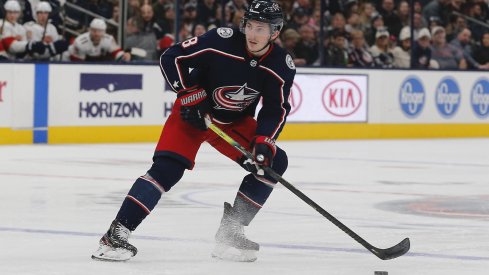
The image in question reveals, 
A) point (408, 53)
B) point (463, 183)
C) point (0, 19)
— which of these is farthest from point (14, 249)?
point (408, 53)

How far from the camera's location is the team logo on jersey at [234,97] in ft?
18.3

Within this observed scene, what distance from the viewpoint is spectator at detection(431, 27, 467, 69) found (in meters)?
17.4

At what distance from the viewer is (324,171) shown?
1104 cm

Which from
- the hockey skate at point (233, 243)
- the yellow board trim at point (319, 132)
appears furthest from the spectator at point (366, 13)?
the hockey skate at point (233, 243)

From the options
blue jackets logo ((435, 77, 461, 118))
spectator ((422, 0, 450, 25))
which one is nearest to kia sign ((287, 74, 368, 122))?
blue jackets logo ((435, 77, 461, 118))

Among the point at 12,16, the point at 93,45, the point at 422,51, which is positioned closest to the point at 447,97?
the point at 422,51

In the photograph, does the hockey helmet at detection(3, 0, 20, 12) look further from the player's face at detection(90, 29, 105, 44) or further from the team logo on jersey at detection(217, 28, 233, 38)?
the team logo on jersey at detection(217, 28, 233, 38)

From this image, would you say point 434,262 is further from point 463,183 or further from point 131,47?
point 131,47

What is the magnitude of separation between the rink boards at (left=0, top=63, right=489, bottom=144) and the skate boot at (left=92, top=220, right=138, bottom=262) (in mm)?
8337

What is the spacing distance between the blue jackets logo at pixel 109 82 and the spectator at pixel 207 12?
47.9 inches

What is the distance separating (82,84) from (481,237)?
27.2 ft

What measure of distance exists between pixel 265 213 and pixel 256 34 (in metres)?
2.31

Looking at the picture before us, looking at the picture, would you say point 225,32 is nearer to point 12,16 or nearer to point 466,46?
point 12,16

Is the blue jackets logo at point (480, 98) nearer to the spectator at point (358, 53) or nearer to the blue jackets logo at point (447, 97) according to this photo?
the blue jackets logo at point (447, 97)
